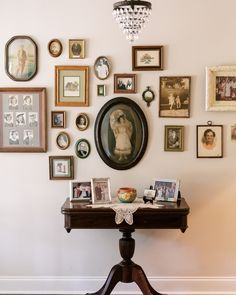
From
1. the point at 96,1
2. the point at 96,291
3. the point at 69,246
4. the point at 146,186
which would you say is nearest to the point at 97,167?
the point at 146,186

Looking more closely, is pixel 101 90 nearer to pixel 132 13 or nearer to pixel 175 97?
pixel 175 97

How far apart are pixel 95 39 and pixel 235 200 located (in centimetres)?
164

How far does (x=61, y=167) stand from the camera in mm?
3490

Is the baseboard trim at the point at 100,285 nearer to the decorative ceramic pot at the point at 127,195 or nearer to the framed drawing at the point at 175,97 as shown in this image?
the decorative ceramic pot at the point at 127,195

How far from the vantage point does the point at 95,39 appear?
3.44m

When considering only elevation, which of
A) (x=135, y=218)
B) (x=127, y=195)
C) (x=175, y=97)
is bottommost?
(x=135, y=218)

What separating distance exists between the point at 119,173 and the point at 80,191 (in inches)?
14.0

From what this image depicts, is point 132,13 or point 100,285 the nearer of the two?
point 132,13

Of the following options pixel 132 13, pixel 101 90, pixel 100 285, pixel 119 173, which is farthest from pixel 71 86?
pixel 100 285

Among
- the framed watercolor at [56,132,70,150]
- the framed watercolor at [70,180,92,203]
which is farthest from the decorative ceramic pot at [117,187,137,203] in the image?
the framed watercolor at [56,132,70,150]

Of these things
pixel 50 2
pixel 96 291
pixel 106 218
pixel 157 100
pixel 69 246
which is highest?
pixel 50 2

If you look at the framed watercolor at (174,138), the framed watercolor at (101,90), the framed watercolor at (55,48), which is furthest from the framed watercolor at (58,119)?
the framed watercolor at (174,138)

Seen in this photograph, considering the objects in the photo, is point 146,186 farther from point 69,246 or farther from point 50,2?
point 50,2

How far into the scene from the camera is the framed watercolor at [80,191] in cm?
330
